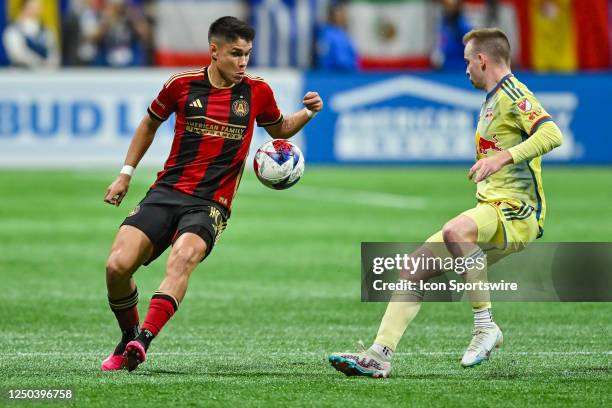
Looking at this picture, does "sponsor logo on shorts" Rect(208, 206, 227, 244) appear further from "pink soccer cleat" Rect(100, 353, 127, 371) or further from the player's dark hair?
the player's dark hair

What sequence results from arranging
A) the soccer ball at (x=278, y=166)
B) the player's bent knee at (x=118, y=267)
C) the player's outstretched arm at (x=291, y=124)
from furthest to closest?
1. the player's outstretched arm at (x=291, y=124)
2. the soccer ball at (x=278, y=166)
3. the player's bent knee at (x=118, y=267)

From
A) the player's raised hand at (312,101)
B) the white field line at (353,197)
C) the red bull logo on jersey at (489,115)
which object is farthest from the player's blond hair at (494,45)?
the white field line at (353,197)

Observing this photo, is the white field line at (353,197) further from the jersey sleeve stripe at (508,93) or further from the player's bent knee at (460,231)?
the player's bent knee at (460,231)

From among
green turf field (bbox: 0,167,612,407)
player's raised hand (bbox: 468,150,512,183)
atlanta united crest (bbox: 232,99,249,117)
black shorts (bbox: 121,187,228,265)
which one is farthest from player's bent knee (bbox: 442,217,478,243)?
atlanta united crest (bbox: 232,99,249,117)

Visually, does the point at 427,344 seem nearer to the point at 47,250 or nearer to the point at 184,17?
the point at 47,250

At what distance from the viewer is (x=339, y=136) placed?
22.8 m

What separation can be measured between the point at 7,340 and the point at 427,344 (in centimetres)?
280

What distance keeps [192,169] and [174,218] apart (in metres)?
0.33

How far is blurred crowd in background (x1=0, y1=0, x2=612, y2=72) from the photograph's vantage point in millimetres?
24016

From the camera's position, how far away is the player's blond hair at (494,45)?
8.16 meters

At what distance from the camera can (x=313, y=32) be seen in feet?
89.4

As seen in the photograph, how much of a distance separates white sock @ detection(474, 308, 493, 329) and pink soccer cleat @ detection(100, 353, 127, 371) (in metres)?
2.11

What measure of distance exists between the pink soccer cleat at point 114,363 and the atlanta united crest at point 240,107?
65.2 inches

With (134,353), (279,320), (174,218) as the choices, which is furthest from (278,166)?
(279,320)
